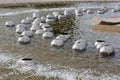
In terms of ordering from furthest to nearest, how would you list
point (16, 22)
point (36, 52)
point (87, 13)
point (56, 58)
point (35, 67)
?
1. point (87, 13)
2. point (16, 22)
3. point (36, 52)
4. point (56, 58)
5. point (35, 67)

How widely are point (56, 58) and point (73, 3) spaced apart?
1068cm

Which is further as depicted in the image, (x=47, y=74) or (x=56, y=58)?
(x=56, y=58)

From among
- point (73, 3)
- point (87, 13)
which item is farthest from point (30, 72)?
point (73, 3)

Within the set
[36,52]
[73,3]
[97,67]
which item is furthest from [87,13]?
[97,67]

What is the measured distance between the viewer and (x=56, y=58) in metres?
7.43

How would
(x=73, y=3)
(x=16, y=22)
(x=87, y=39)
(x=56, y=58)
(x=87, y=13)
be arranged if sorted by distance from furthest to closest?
(x=73, y=3), (x=87, y=13), (x=16, y=22), (x=87, y=39), (x=56, y=58)

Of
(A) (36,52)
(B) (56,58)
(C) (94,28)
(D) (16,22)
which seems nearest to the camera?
(B) (56,58)

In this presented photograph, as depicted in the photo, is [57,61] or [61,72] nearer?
[61,72]

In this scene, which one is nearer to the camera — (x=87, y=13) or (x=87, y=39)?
(x=87, y=39)

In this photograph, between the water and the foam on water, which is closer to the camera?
the foam on water

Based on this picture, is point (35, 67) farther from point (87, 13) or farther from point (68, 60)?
point (87, 13)

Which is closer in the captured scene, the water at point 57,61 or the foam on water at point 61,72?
the foam on water at point 61,72

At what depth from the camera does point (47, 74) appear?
641 centimetres

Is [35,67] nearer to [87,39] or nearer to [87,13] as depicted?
[87,39]
